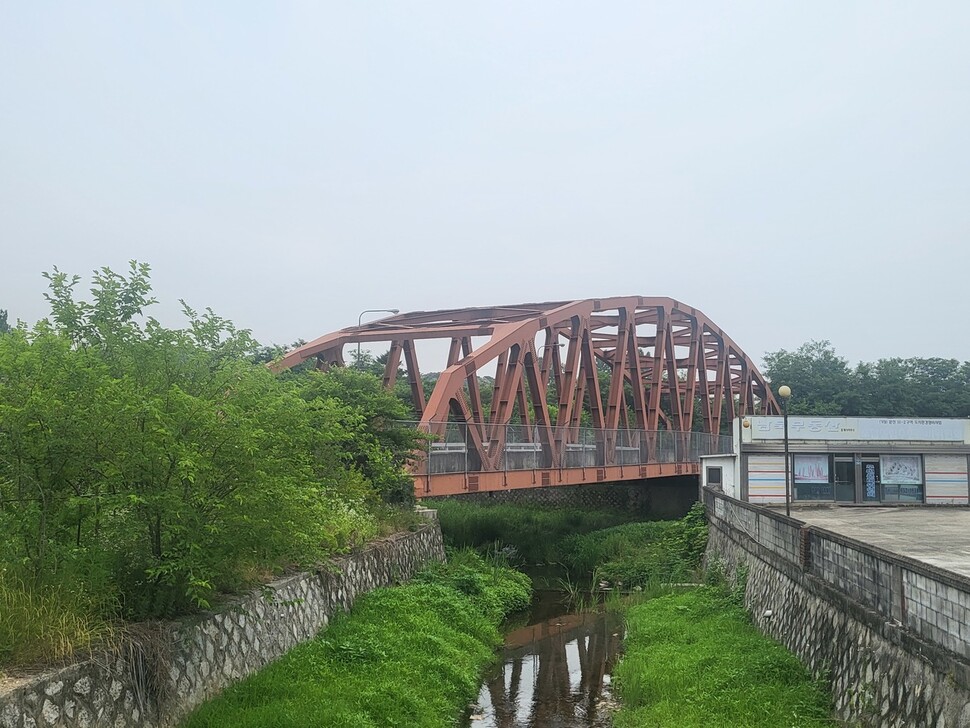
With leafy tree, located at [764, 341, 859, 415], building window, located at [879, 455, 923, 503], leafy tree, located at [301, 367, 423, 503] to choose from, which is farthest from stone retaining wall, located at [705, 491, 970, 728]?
leafy tree, located at [764, 341, 859, 415]

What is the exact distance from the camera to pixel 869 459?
24.7 meters

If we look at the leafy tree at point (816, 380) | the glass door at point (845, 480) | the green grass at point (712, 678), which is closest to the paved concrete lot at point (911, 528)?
the glass door at point (845, 480)

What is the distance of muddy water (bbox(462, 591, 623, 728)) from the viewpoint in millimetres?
12211

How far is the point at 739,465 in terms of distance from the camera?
78.8ft

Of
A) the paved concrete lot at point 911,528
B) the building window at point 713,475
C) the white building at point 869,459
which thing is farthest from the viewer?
the building window at point 713,475

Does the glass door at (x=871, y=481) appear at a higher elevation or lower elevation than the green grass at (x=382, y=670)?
higher

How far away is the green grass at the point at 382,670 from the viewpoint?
9.07 m

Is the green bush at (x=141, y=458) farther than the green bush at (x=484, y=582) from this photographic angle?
No

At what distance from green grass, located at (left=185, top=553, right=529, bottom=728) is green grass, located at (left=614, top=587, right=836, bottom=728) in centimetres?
243

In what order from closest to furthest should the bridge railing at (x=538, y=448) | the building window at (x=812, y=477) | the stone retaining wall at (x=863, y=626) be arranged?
the stone retaining wall at (x=863, y=626) → the bridge railing at (x=538, y=448) → the building window at (x=812, y=477)

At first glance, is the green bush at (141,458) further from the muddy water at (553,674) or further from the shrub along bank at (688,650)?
the shrub along bank at (688,650)

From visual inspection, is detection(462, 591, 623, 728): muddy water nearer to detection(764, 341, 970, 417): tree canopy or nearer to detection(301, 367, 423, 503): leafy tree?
detection(301, 367, 423, 503): leafy tree

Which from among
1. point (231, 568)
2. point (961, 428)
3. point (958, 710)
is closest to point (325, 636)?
point (231, 568)

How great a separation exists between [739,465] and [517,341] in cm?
722
